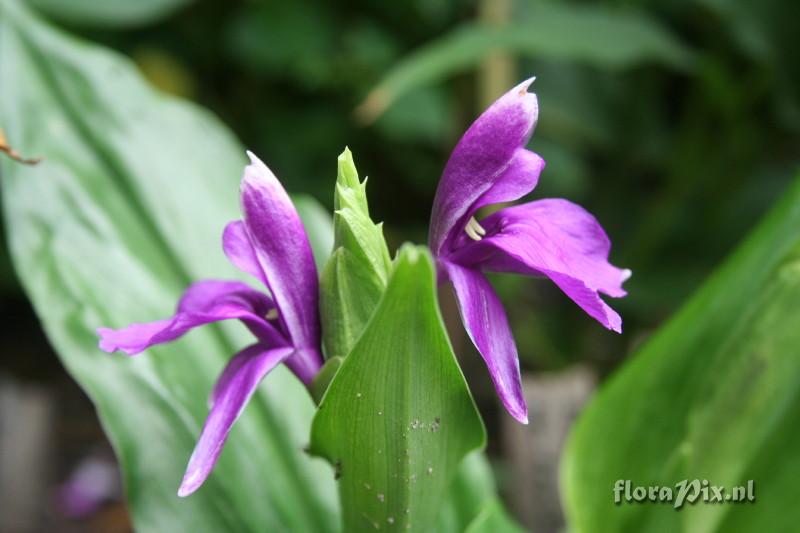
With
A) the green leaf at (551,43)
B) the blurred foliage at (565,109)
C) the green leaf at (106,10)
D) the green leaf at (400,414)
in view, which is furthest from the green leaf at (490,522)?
the green leaf at (106,10)

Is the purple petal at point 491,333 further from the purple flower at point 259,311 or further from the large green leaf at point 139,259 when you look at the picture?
the large green leaf at point 139,259

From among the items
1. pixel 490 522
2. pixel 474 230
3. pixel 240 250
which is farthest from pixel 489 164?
pixel 490 522

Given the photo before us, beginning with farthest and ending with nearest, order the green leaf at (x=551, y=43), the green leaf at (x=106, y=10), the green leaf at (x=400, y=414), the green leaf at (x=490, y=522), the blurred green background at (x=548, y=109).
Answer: the blurred green background at (x=548, y=109), the green leaf at (x=106, y=10), the green leaf at (x=551, y=43), the green leaf at (x=490, y=522), the green leaf at (x=400, y=414)

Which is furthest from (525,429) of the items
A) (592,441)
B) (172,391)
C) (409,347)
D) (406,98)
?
(409,347)

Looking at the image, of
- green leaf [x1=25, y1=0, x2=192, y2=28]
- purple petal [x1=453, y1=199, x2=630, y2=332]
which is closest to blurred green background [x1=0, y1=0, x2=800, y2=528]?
green leaf [x1=25, y1=0, x2=192, y2=28]

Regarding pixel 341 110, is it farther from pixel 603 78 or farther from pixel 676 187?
pixel 676 187

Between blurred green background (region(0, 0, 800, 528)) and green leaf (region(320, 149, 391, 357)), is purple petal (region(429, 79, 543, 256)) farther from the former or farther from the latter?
blurred green background (region(0, 0, 800, 528))
